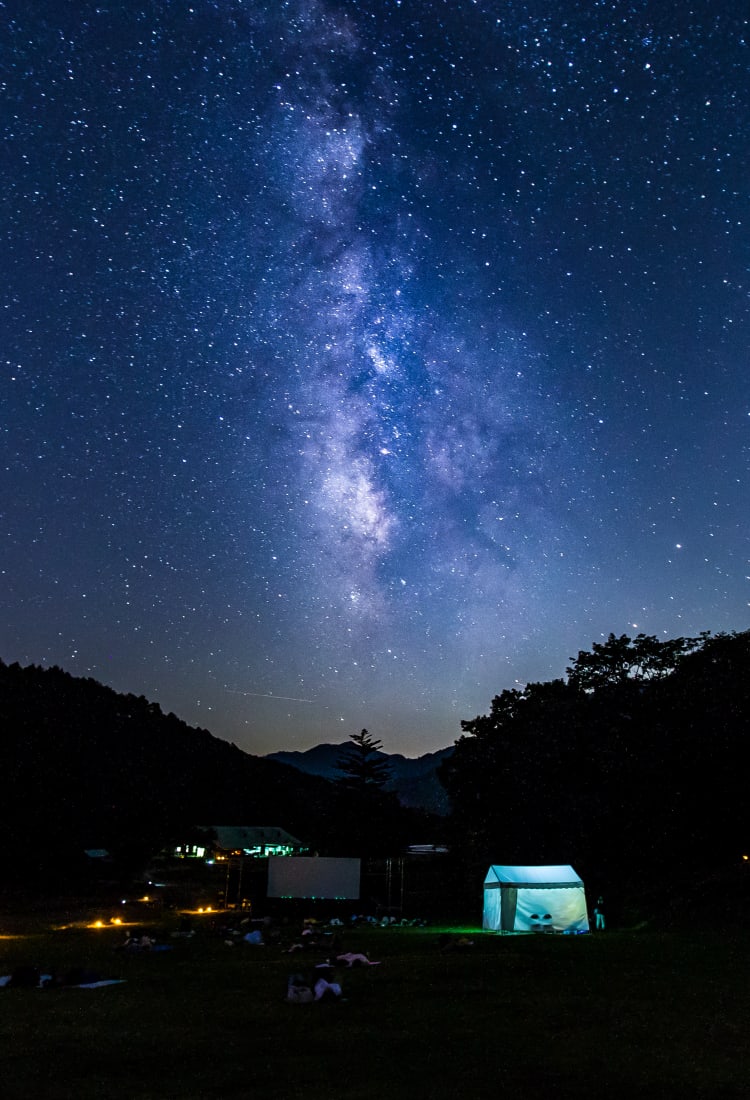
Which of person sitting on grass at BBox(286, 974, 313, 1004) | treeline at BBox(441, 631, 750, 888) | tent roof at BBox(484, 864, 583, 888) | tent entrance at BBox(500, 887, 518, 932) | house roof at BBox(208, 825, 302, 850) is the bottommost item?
house roof at BBox(208, 825, 302, 850)

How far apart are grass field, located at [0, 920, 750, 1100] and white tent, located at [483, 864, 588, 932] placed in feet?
34.5

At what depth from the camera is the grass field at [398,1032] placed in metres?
7.98

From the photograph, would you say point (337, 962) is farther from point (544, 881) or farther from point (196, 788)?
point (196, 788)

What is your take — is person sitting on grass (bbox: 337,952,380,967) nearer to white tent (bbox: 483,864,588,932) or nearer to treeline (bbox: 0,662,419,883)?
white tent (bbox: 483,864,588,932)

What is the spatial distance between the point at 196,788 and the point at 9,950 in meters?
88.5

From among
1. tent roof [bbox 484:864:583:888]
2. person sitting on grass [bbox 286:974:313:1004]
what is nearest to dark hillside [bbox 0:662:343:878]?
tent roof [bbox 484:864:583:888]

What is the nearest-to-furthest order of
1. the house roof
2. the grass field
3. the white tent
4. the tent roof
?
the grass field, the white tent, the tent roof, the house roof

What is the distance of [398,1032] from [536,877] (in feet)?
66.6

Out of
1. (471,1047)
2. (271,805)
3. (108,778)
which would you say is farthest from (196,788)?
(471,1047)

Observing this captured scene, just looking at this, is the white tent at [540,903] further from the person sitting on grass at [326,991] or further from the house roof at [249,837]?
the house roof at [249,837]

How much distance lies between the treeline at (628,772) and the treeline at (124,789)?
26.7m

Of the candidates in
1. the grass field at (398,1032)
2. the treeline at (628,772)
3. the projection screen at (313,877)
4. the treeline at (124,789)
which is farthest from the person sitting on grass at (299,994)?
the treeline at (124,789)

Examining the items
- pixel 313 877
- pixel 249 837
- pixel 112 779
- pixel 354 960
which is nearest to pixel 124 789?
pixel 112 779

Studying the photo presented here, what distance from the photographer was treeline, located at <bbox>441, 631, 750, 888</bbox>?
3425cm
